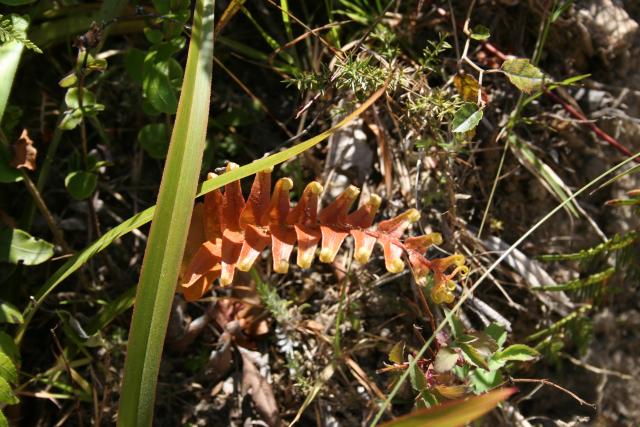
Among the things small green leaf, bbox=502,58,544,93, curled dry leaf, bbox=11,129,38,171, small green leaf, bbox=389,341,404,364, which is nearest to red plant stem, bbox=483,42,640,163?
small green leaf, bbox=502,58,544,93

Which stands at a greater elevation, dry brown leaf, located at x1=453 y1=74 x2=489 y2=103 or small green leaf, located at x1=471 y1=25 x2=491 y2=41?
small green leaf, located at x1=471 y1=25 x2=491 y2=41

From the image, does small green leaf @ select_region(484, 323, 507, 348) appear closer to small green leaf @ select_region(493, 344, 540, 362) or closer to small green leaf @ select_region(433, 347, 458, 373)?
small green leaf @ select_region(493, 344, 540, 362)

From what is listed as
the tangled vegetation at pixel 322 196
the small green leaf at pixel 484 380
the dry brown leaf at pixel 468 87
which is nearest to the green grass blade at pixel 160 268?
the tangled vegetation at pixel 322 196

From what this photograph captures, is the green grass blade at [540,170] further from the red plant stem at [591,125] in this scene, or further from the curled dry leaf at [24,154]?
the curled dry leaf at [24,154]

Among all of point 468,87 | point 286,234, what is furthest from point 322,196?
point 468,87

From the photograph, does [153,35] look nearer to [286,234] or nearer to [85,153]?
[85,153]

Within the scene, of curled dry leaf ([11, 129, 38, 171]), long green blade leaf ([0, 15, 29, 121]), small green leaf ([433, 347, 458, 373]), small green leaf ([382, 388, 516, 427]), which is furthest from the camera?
curled dry leaf ([11, 129, 38, 171])
